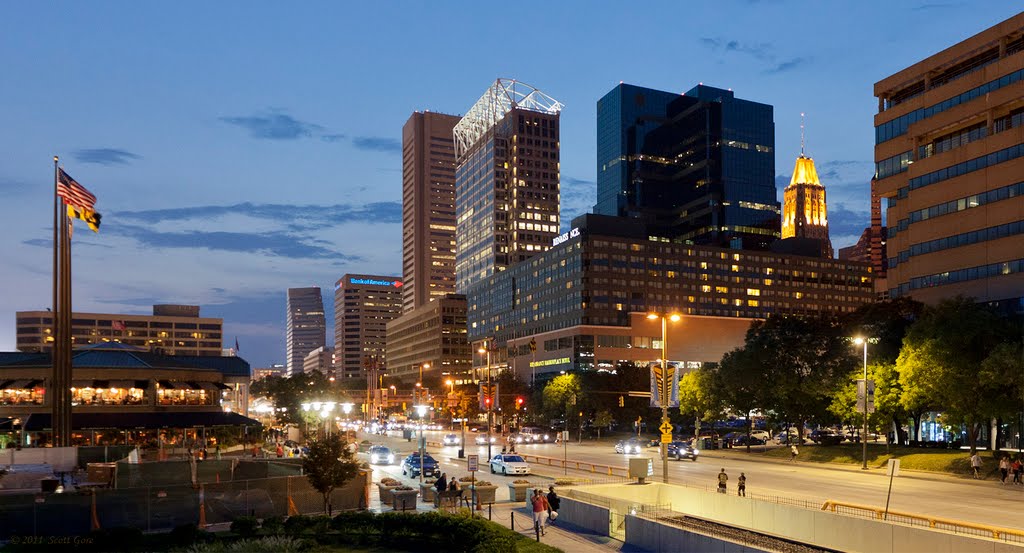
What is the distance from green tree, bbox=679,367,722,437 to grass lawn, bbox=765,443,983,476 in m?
9.91

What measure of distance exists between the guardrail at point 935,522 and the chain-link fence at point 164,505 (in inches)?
798

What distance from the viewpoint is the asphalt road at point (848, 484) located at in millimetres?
38406

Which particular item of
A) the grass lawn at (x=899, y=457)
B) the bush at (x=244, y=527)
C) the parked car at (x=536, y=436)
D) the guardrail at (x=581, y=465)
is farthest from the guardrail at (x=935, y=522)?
the parked car at (x=536, y=436)

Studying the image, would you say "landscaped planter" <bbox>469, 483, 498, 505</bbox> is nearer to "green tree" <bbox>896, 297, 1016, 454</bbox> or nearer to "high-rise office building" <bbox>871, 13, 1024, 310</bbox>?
"green tree" <bbox>896, 297, 1016, 454</bbox>

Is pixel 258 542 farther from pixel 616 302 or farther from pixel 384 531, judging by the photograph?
pixel 616 302

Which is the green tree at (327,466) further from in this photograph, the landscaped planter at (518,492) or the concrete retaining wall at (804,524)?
the concrete retaining wall at (804,524)

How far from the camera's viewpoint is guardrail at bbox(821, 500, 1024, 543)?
83.0 ft

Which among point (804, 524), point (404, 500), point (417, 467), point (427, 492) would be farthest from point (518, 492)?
point (417, 467)

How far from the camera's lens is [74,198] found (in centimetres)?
4931

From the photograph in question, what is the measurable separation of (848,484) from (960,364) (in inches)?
500

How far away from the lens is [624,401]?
128625mm

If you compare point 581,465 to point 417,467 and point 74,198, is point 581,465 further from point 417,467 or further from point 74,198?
point 74,198

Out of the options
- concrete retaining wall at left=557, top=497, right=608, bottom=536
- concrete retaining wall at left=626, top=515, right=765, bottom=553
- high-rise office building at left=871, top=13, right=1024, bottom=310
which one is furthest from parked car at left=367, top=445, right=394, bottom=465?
high-rise office building at left=871, top=13, right=1024, bottom=310

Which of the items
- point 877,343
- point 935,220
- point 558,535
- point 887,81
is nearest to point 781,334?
point 877,343
